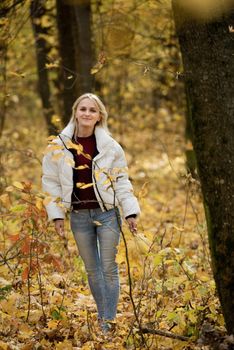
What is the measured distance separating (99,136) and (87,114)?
0.22 m

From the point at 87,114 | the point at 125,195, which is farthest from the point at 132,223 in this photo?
the point at 87,114

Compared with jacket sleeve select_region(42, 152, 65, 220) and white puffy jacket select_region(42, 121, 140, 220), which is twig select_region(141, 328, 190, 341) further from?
jacket sleeve select_region(42, 152, 65, 220)

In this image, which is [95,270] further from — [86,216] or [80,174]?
[80,174]

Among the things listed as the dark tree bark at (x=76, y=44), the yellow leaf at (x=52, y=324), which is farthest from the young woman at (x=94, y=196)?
the dark tree bark at (x=76, y=44)

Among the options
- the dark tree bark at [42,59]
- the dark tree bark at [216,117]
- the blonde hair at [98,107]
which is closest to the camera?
the dark tree bark at [216,117]

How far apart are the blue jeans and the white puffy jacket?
0.41ft

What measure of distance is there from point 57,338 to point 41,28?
890 centimetres

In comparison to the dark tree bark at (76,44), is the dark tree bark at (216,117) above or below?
below

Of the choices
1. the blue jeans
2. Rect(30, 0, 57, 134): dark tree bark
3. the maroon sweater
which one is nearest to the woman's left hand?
the blue jeans

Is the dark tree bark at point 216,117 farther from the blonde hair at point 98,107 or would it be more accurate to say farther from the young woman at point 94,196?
the blonde hair at point 98,107

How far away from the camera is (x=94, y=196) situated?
17.1 feet

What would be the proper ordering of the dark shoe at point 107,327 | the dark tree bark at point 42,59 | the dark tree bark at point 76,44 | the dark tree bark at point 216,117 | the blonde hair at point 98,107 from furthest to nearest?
the dark tree bark at point 42,59 < the dark tree bark at point 76,44 < the blonde hair at point 98,107 < the dark shoe at point 107,327 < the dark tree bark at point 216,117

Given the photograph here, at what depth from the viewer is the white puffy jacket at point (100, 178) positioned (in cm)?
516

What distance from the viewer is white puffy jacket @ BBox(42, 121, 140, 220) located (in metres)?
5.16
